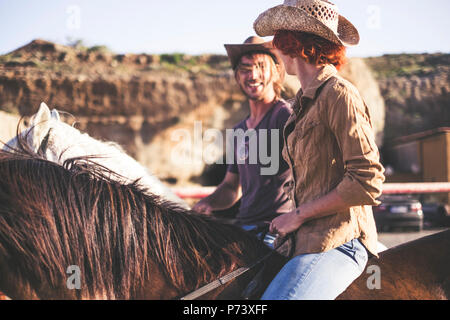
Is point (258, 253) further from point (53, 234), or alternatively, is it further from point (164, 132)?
point (164, 132)

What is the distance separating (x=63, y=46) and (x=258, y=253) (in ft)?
47.8

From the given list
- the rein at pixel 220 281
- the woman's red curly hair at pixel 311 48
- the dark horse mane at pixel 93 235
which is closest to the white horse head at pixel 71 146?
the dark horse mane at pixel 93 235

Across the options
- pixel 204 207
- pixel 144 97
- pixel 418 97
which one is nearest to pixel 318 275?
pixel 204 207

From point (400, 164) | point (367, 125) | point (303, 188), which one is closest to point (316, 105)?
point (367, 125)

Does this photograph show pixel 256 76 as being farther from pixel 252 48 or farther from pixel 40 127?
pixel 40 127

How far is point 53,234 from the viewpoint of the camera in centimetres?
116

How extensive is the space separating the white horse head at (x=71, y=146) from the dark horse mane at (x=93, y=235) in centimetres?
42

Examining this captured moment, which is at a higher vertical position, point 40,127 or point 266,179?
point 40,127

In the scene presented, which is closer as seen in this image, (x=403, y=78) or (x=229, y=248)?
(x=229, y=248)

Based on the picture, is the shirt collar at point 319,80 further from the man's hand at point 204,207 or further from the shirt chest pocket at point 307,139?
the man's hand at point 204,207

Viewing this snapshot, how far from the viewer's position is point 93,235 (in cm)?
119

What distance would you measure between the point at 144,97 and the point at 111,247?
1194 cm

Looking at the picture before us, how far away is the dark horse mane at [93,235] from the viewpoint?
3.74 feet

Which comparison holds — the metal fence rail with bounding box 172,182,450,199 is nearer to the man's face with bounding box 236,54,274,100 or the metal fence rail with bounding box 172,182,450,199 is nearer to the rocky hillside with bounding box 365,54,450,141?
the man's face with bounding box 236,54,274,100
